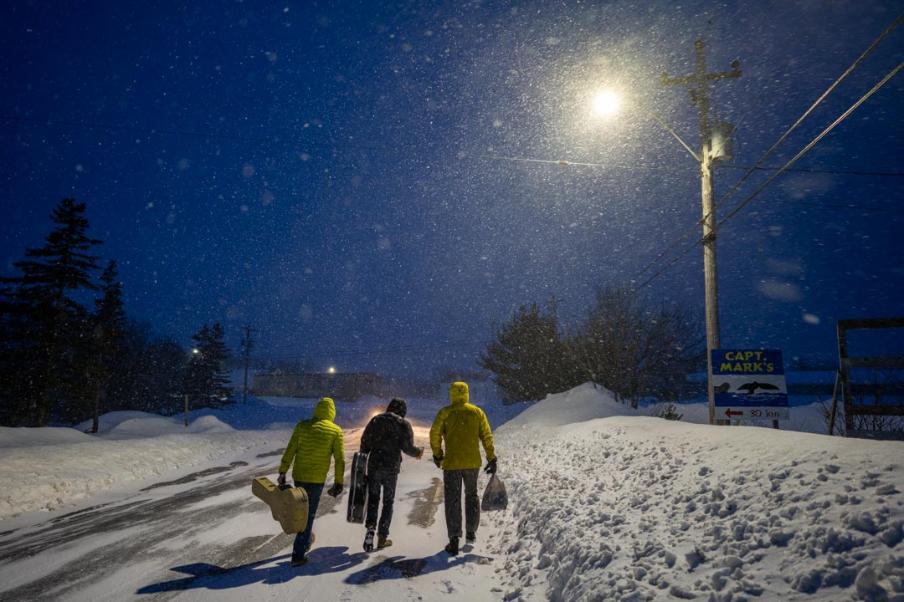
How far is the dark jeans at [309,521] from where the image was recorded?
17.3 ft

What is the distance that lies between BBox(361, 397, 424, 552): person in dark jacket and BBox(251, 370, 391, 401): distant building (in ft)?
230

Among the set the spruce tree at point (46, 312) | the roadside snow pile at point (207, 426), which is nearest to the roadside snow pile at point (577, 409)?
the roadside snow pile at point (207, 426)

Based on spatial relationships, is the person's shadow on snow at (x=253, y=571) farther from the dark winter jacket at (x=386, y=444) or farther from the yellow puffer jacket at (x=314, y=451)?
the dark winter jacket at (x=386, y=444)

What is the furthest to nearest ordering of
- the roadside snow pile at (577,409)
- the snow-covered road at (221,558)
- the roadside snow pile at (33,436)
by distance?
the roadside snow pile at (577,409) < the roadside snow pile at (33,436) < the snow-covered road at (221,558)

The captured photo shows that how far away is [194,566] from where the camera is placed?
5219mm

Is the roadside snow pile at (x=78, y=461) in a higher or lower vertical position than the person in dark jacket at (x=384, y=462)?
lower

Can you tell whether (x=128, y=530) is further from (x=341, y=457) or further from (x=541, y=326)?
(x=541, y=326)

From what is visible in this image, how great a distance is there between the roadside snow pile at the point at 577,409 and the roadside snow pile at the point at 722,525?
971 centimetres

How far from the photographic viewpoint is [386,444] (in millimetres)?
6000

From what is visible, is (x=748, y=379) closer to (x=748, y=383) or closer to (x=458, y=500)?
(x=748, y=383)

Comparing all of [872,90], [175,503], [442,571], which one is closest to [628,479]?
[442,571]

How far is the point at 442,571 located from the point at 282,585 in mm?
1838

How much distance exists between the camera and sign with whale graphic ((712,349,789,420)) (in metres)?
9.02

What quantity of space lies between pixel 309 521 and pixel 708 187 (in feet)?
37.7
